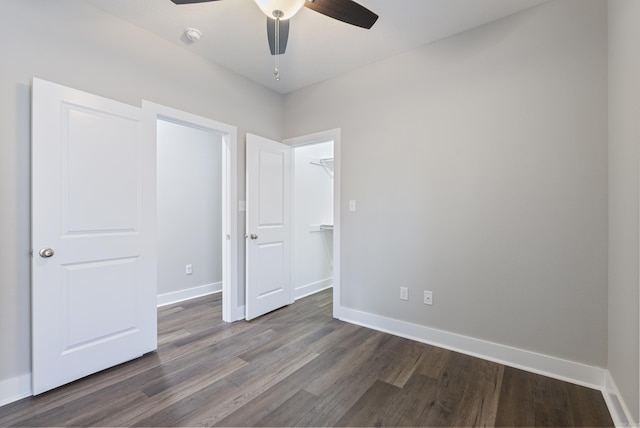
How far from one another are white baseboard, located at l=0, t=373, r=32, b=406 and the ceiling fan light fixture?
8.83 ft

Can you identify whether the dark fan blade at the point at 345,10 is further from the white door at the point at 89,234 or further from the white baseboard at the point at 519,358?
the white baseboard at the point at 519,358

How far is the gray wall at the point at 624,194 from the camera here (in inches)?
56.6

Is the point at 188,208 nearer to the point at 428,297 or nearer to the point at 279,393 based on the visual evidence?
the point at 279,393

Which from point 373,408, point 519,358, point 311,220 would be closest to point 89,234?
point 373,408

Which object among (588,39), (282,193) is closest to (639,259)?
(588,39)

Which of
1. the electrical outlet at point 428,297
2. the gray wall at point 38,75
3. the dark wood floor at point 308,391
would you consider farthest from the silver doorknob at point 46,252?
the electrical outlet at point 428,297

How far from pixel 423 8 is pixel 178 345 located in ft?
11.0

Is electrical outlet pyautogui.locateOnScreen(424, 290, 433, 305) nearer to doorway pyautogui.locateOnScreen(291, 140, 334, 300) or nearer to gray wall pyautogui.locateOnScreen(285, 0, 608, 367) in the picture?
gray wall pyautogui.locateOnScreen(285, 0, 608, 367)

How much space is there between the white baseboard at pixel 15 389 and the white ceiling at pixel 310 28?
8.46 ft

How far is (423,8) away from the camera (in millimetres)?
2109

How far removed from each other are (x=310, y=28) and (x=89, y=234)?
2.29 m

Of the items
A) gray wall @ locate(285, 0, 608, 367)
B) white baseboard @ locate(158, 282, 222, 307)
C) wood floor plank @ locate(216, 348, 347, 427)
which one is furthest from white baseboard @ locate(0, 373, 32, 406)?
gray wall @ locate(285, 0, 608, 367)

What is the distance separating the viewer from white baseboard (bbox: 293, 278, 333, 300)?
12.8 feet

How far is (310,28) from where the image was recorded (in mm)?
2338
